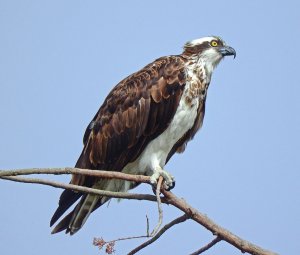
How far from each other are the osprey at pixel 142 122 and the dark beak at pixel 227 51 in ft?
2.13

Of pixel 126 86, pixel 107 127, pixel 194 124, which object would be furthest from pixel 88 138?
pixel 194 124

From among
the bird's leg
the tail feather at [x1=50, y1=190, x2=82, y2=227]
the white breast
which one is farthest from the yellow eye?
the tail feather at [x1=50, y1=190, x2=82, y2=227]

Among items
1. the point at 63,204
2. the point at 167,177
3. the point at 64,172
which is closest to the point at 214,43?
the point at 167,177

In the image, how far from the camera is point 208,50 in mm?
8539

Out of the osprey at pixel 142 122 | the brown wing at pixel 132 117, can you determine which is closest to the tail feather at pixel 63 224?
the osprey at pixel 142 122

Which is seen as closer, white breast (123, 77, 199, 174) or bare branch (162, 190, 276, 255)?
bare branch (162, 190, 276, 255)

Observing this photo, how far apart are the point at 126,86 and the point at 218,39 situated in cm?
165

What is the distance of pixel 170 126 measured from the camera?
7773 millimetres

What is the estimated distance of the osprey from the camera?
774 cm

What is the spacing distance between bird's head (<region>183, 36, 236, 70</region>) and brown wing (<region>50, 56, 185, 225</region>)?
1.44ft

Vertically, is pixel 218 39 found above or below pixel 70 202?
above

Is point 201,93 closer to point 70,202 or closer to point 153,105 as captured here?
point 153,105

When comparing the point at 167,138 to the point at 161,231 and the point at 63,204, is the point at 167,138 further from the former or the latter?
the point at 161,231

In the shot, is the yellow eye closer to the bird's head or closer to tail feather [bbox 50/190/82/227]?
the bird's head
